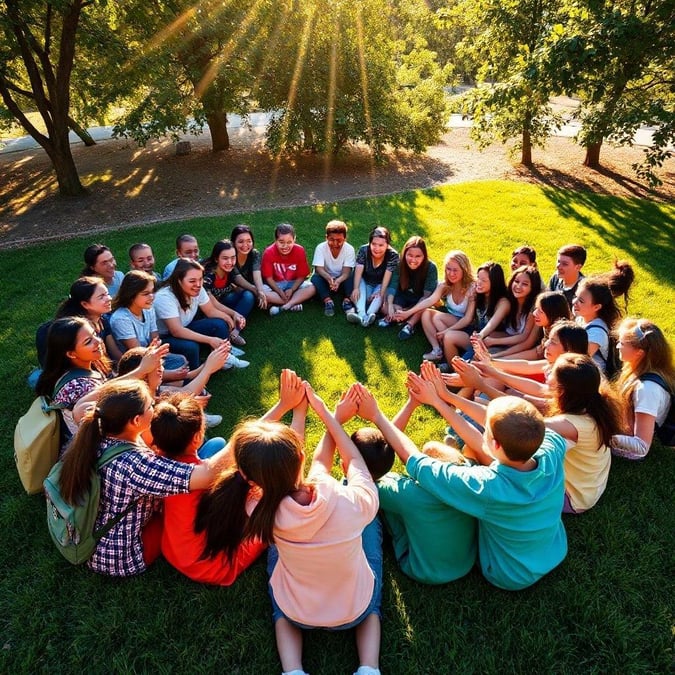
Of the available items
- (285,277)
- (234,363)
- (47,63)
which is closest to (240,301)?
(285,277)

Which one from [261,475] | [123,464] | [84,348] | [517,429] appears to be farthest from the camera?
[84,348]

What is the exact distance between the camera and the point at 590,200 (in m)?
10.6

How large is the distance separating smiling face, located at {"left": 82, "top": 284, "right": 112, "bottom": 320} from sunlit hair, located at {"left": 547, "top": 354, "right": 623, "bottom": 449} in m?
3.89

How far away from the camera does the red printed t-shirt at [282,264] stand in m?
6.75

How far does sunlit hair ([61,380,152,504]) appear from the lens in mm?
2674

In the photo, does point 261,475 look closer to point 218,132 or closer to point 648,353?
point 648,353

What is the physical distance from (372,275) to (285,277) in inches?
50.8

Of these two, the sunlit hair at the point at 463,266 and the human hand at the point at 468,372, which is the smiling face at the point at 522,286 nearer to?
the sunlit hair at the point at 463,266

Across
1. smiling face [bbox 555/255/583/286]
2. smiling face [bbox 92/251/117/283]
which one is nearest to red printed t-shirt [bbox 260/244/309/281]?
smiling face [bbox 92/251/117/283]

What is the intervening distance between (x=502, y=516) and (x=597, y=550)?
1.27 m

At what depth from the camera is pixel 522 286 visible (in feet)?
16.7

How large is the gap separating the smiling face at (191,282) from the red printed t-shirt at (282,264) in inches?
64.9

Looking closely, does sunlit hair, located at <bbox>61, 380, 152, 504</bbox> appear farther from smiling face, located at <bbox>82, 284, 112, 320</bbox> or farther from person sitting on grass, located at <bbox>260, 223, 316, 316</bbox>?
person sitting on grass, located at <bbox>260, 223, 316, 316</bbox>

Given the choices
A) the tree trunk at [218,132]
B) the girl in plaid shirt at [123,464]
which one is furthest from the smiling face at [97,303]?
the tree trunk at [218,132]
